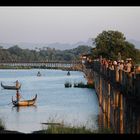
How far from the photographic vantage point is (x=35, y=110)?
29438 mm

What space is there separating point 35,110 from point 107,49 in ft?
23.1

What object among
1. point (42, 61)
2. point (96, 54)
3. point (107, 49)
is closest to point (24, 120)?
point (107, 49)

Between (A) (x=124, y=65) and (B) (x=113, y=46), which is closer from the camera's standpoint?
(A) (x=124, y=65)

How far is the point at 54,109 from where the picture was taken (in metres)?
30.3

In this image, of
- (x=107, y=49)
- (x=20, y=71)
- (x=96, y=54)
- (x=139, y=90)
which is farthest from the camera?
(x=20, y=71)

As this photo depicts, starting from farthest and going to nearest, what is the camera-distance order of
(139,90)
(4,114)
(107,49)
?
(107,49), (4,114), (139,90)

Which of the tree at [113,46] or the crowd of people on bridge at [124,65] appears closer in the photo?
the crowd of people on bridge at [124,65]

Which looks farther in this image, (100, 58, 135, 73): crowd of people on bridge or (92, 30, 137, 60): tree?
(92, 30, 137, 60): tree
